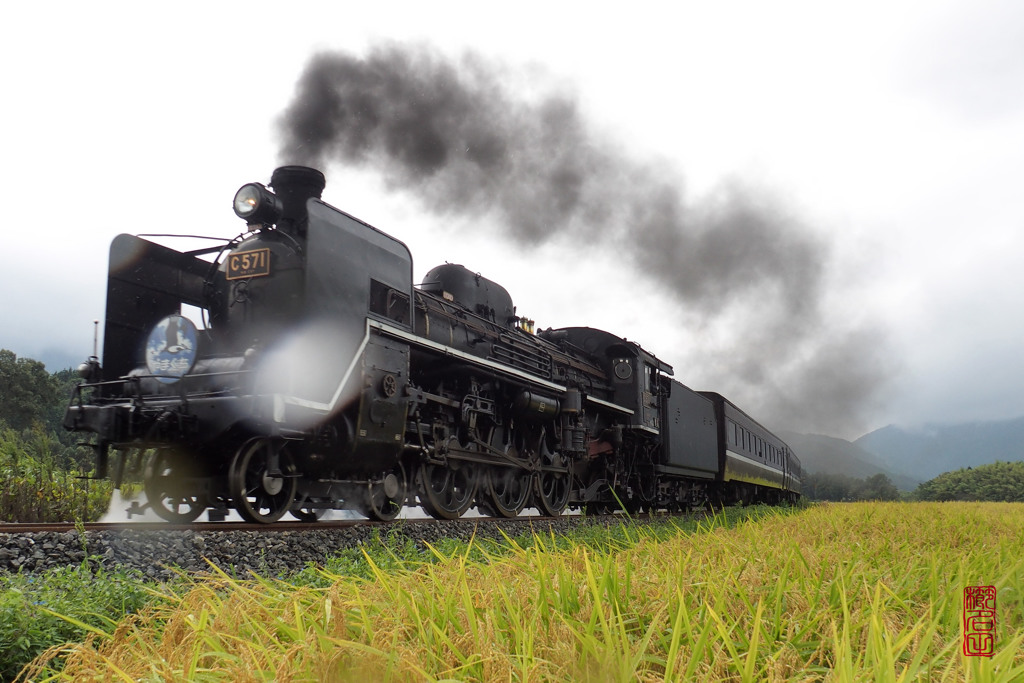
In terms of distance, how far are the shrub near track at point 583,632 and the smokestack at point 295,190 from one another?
187 inches

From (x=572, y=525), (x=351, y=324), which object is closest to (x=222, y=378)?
(x=351, y=324)

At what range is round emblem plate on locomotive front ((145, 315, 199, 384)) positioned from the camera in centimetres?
683

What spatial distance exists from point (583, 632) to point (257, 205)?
5.92 metres

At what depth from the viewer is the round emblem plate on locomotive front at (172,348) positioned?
6828 millimetres

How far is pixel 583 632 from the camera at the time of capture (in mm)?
2326

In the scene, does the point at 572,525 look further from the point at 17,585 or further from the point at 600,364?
the point at 17,585

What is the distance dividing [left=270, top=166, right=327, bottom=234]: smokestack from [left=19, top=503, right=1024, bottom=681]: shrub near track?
15.6 feet

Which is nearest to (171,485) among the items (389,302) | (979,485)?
(389,302)

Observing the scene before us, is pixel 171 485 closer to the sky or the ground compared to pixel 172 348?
closer to the ground

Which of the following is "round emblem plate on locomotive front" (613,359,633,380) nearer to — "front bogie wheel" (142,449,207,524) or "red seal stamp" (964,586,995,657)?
"front bogie wheel" (142,449,207,524)

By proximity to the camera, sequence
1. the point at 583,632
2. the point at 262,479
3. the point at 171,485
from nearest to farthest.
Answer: the point at 583,632
the point at 262,479
the point at 171,485

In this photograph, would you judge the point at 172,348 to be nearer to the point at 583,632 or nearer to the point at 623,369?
the point at 583,632

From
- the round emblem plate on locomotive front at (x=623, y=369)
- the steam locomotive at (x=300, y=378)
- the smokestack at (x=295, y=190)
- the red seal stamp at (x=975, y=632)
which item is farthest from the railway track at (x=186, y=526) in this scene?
the round emblem plate on locomotive front at (x=623, y=369)

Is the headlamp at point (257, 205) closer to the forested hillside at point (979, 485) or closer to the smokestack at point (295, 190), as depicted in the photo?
the smokestack at point (295, 190)
